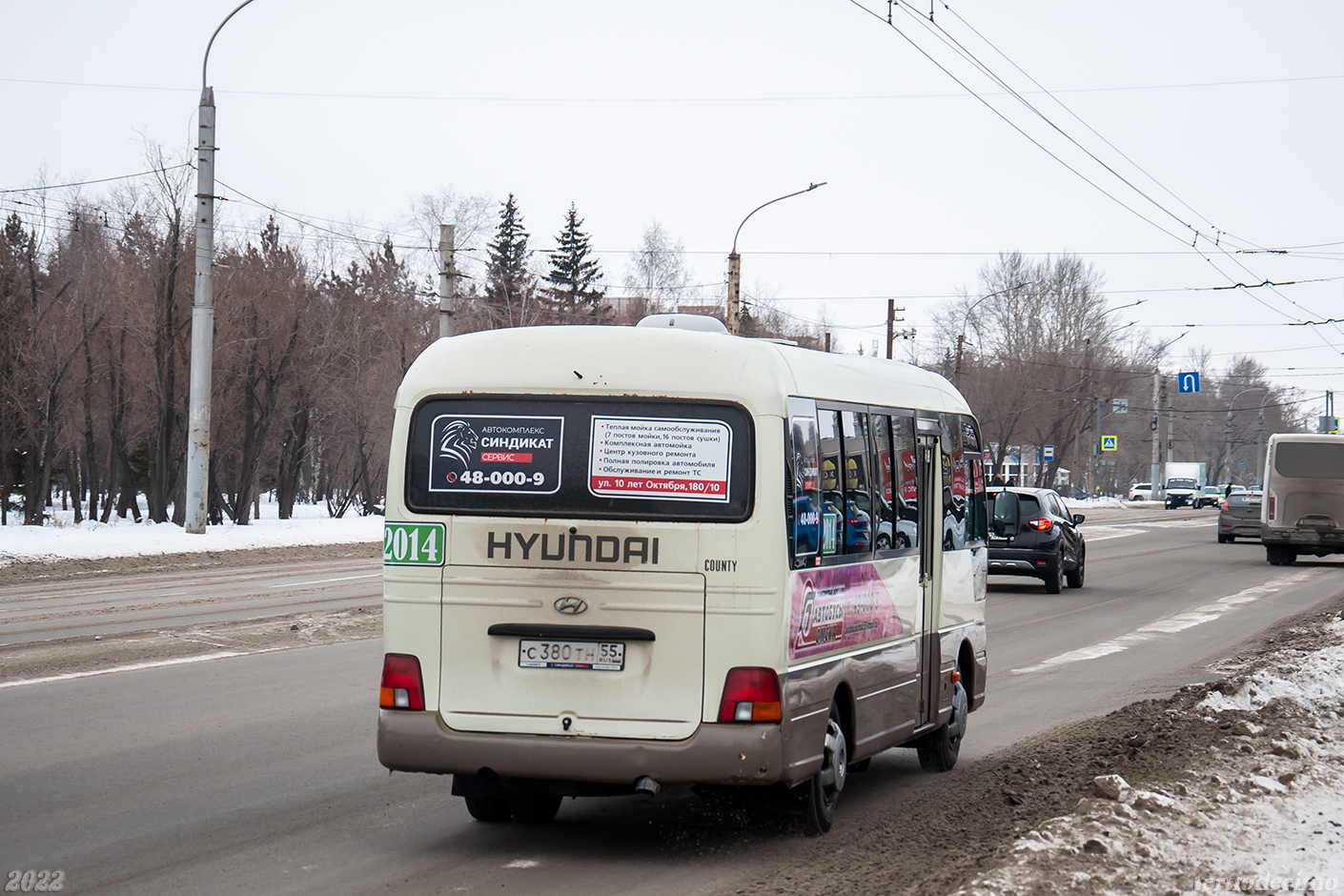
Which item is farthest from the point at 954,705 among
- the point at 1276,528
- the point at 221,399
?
the point at 221,399

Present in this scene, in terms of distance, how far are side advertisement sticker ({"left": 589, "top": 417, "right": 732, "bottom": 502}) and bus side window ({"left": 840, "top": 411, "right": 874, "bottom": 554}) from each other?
3.24 ft

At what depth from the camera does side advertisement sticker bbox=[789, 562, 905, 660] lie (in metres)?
6.31

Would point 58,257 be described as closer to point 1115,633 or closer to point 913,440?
point 1115,633

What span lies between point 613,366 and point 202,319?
74.4 feet

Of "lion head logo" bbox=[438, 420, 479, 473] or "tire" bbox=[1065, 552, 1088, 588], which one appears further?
"tire" bbox=[1065, 552, 1088, 588]

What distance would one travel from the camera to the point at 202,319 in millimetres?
27234

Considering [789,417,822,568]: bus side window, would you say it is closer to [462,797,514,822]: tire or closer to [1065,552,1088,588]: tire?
[462,797,514,822]: tire

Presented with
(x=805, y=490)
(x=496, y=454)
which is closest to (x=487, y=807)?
(x=496, y=454)

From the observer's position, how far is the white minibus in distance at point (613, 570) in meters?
6.07

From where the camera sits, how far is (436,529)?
6.41 metres

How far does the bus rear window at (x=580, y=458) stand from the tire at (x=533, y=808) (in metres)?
1.56

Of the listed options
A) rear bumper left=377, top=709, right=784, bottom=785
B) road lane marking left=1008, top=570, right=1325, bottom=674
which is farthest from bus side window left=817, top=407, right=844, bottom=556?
road lane marking left=1008, top=570, right=1325, bottom=674

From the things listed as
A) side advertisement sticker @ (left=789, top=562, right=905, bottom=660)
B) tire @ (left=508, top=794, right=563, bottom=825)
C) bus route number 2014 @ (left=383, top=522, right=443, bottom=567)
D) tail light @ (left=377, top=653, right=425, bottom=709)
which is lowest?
tire @ (left=508, top=794, right=563, bottom=825)

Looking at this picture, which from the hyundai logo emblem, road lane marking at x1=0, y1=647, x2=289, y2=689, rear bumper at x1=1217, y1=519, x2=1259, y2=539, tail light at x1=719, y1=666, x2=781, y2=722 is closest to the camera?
tail light at x1=719, y1=666, x2=781, y2=722
